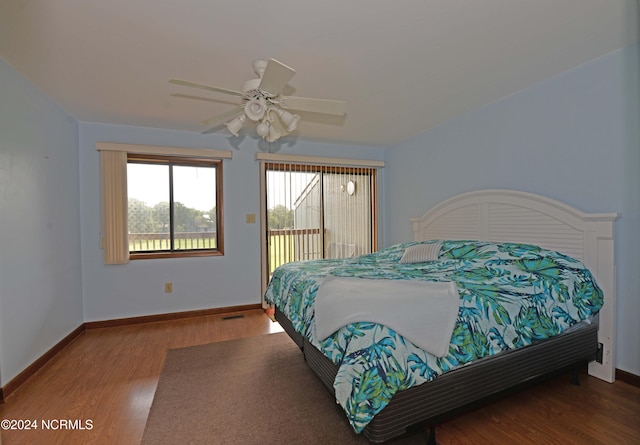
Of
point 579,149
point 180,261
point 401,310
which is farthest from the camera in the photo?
point 180,261

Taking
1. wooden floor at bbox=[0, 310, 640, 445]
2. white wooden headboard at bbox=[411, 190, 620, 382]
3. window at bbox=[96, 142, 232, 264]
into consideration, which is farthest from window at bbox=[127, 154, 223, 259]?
white wooden headboard at bbox=[411, 190, 620, 382]

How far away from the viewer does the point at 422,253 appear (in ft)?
9.48

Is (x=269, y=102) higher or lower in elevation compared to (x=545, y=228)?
higher

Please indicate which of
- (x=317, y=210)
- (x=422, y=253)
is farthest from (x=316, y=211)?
(x=422, y=253)

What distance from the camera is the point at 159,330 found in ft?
10.9

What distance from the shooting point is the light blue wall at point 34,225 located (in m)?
2.11

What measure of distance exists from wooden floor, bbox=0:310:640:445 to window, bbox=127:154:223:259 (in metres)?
1.38

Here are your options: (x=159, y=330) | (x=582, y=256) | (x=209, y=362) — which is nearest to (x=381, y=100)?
(x=582, y=256)

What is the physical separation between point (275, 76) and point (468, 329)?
170 cm

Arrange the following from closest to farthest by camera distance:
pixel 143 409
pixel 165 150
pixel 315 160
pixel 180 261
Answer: pixel 143 409 < pixel 165 150 < pixel 180 261 < pixel 315 160

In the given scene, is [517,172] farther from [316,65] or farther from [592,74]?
[316,65]

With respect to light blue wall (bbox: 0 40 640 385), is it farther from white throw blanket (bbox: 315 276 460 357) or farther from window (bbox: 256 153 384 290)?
white throw blanket (bbox: 315 276 460 357)

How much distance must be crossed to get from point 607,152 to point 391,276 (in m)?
1.77

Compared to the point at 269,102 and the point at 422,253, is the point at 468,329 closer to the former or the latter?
the point at 422,253
